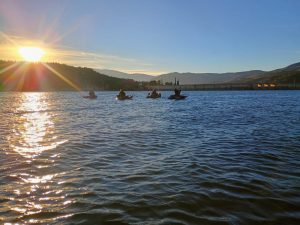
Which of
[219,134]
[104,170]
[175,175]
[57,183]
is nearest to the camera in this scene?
[57,183]

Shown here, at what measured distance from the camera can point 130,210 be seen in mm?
8062

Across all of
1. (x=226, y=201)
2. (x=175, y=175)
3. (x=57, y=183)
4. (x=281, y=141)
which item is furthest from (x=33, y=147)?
(x=281, y=141)

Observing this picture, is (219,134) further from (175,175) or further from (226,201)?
(226,201)

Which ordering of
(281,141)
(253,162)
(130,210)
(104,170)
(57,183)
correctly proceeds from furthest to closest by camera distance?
(281,141) < (253,162) < (104,170) < (57,183) < (130,210)

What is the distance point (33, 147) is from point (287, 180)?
13.5 meters

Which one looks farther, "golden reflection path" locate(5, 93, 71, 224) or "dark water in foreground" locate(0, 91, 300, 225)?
"golden reflection path" locate(5, 93, 71, 224)

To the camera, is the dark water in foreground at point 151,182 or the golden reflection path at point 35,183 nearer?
the dark water in foreground at point 151,182

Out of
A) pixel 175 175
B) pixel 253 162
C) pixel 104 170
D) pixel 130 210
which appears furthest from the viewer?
pixel 253 162

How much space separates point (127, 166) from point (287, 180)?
20.4ft

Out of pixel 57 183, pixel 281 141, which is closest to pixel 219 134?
pixel 281 141

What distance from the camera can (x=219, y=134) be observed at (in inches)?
874

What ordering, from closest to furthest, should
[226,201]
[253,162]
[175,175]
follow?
[226,201] < [175,175] < [253,162]

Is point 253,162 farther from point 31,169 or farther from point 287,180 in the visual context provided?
point 31,169

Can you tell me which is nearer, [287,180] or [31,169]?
[287,180]
